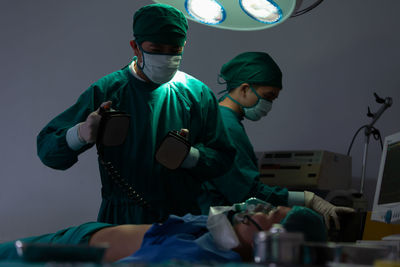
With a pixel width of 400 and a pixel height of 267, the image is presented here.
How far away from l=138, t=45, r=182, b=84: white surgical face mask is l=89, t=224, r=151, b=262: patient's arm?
2.24ft

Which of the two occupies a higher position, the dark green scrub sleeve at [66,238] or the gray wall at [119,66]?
the gray wall at [119,66]

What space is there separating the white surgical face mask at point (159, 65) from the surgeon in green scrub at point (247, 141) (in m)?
0.47

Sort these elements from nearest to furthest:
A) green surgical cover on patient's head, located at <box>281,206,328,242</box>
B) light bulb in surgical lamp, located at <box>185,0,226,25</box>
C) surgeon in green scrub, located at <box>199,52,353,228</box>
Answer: green surgical cover on patient's head, located at <box>281,206,328,242</box> → light bulb in surgical lamp, located at <box>185,0,226,25</box> → surgeon in green scrub, located at <box>199,52,353,228</box>

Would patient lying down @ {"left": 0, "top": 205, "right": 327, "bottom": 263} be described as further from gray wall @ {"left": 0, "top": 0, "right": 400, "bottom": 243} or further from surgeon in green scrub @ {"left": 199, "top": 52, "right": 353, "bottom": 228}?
gray wall @ {"left": 0, "top": 0, "right": 400, "bottom": 243}

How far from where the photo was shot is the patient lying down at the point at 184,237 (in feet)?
4.77

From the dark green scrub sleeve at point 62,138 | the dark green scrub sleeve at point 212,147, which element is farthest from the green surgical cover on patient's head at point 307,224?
the dark green scrub sleeve at point 62,138

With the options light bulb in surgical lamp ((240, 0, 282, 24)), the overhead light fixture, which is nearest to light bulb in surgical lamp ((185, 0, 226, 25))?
the overhead light fixture

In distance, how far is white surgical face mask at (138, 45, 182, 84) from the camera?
81.4 inches

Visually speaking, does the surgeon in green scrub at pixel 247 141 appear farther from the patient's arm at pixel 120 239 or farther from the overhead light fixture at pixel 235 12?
the patient's arm at pixel 120 239

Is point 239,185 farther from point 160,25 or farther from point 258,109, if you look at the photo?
point 160,25

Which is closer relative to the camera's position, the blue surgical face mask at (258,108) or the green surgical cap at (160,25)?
the green surgical cap at (160,25)

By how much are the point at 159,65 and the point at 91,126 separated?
16.7 inches

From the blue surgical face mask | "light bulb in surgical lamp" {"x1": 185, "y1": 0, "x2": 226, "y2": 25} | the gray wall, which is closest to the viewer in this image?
"light bulb in surgical lamp" {"x1": 185, "y1": 0, "x2": 226, "y2": 25}

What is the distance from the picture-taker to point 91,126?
5.97ft
